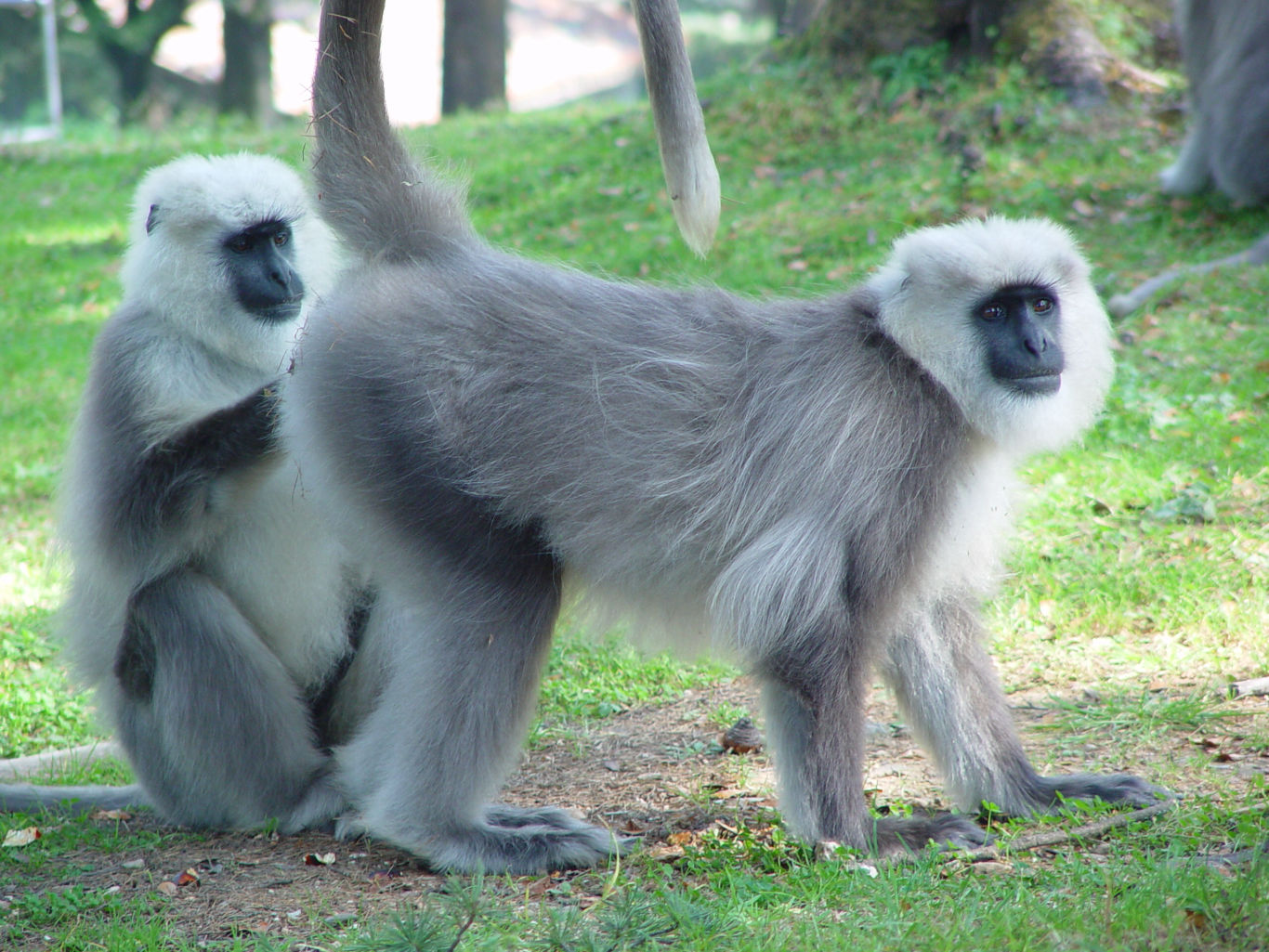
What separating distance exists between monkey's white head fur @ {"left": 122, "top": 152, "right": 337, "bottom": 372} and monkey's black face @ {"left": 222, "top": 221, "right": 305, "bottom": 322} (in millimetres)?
22

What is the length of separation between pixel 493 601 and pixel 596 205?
6711mm

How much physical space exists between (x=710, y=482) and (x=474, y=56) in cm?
1403

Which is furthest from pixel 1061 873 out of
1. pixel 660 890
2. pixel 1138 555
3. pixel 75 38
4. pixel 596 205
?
pixel 75 38

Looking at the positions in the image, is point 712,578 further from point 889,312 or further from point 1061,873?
point 1061,873

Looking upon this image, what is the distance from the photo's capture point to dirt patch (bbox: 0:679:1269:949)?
3227 mm

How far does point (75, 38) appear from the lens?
79.9 ft

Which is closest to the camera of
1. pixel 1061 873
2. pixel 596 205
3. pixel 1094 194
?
pixel 1061 873

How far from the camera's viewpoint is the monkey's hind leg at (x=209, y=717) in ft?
11.8

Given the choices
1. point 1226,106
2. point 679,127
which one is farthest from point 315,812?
point 1226,106

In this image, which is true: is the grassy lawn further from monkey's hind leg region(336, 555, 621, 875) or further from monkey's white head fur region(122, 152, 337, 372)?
monkey's white head fur region(122, 152, 337, 372)

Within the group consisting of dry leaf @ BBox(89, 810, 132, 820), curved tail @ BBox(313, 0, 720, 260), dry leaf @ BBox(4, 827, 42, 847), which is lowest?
dry leaf @ BBox(89, 810, 132, 820)

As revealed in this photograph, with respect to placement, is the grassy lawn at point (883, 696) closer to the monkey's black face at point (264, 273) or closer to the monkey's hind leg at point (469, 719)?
the monkey's hind leg at point (469, 719)

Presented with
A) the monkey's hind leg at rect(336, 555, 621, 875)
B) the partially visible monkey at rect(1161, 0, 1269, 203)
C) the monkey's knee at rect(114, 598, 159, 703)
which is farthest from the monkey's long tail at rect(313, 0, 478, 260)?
the partially visible monkey at rect(1161, 0, 1269, 203)

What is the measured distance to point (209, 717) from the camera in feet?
11.8
